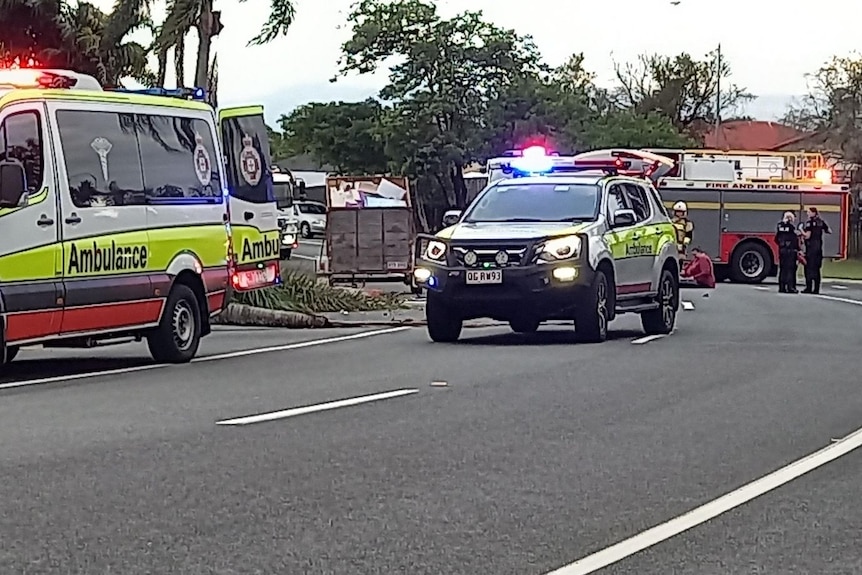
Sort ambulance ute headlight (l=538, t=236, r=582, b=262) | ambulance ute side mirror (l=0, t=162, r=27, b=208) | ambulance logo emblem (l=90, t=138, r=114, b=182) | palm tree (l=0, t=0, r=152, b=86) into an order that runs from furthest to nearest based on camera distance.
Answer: palm tree (l=0, t=0, r=152, b=86)
ambulance ute headlight (l=538, t=236, r=582, b=262)
ambulance logo emblem (l=90, t=138, r=114, b=182)
ambulance ute side mirror (l=0, t=162, r=27, b=208)

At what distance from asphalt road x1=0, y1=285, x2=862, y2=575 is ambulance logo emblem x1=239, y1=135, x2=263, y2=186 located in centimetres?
469

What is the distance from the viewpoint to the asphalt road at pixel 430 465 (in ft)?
21.4

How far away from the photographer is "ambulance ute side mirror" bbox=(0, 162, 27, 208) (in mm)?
12047

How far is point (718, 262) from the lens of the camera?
3622 centimetres

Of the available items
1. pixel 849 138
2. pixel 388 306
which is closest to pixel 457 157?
pixel 849 138

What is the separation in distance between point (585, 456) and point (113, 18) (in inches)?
831

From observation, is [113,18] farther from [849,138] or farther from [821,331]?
[849,138]

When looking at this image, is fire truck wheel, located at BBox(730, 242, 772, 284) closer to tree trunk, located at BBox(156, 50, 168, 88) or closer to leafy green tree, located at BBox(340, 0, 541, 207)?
tree trunk, located at BBox(156, 50, 168, 88)

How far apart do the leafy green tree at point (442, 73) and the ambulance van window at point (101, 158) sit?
4275 cm

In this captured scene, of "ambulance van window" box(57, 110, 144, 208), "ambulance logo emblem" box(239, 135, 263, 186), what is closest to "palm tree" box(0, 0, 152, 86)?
"ambulance logo emblem" box(239, 135, 263, 186)

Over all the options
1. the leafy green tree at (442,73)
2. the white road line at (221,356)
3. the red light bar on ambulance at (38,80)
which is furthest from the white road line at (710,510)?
the leafy green tree at (442,73)

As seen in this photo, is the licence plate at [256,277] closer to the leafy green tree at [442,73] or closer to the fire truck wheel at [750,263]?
the fire truck wheel at [750,263]

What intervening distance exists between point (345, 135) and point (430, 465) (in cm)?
5514

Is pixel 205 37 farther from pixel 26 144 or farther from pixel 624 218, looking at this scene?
pixel 26 144
